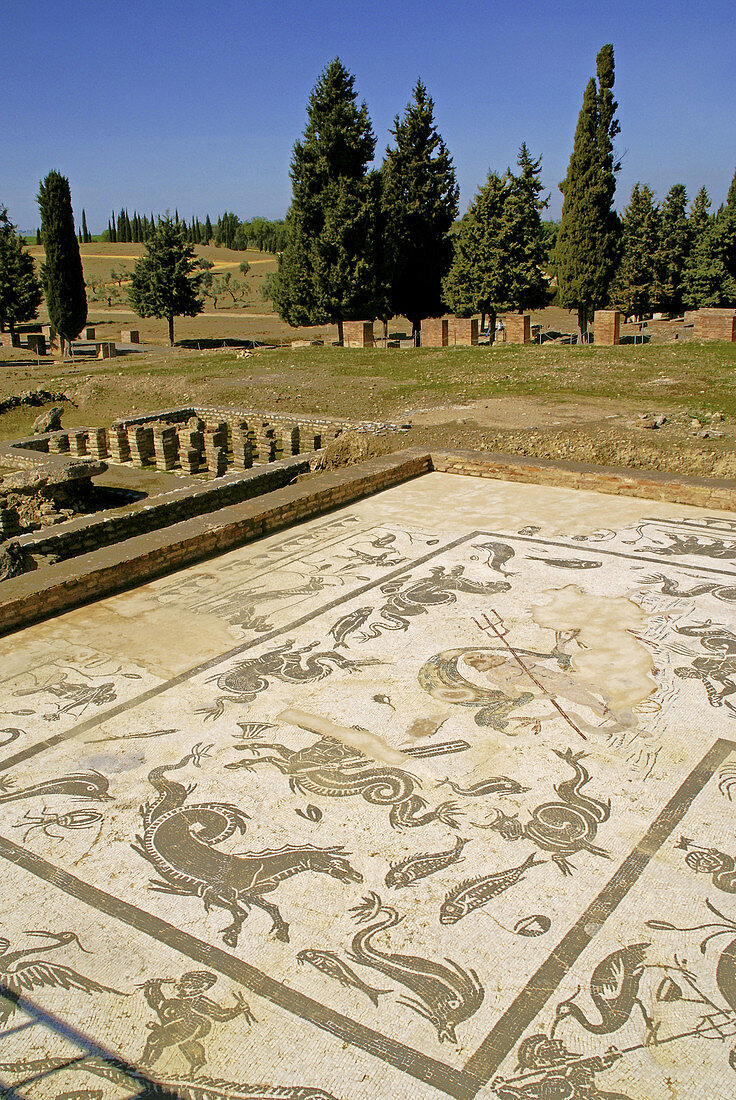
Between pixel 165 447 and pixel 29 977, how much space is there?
1158 cm

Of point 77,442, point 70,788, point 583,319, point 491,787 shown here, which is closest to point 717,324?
point 583,319

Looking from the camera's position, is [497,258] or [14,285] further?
[14,285]

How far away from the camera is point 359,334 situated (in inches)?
878

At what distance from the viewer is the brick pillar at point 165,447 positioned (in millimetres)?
13242

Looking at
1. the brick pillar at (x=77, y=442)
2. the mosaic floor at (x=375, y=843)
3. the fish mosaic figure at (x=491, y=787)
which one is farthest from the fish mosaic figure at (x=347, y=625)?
the brick pillar at (x=77, y=442)

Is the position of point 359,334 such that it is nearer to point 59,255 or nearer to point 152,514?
Answer: point 59,255

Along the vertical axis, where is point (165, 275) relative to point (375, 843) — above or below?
above

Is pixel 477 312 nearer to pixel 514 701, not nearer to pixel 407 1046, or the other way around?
pixel 514 701

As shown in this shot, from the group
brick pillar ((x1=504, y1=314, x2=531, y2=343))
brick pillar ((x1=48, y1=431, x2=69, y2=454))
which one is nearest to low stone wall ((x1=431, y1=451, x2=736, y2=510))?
brick pillar ((x1=48, y1=431, x2=69, y2=454))

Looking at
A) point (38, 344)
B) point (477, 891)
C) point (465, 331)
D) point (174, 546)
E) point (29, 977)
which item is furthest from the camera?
point (38, 344)

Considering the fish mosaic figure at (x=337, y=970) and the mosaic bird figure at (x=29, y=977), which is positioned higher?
the mosaic bird figure at (x=29, y=977)

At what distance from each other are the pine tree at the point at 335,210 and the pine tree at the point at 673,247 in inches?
494

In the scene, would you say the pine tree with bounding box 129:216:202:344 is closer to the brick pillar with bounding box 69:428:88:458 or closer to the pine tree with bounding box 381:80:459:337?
the pine tree with bounding box 381:80:459:337

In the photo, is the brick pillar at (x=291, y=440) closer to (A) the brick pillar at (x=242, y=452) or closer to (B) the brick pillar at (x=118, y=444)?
(A) the brick pillar at (x=242, y=452)
